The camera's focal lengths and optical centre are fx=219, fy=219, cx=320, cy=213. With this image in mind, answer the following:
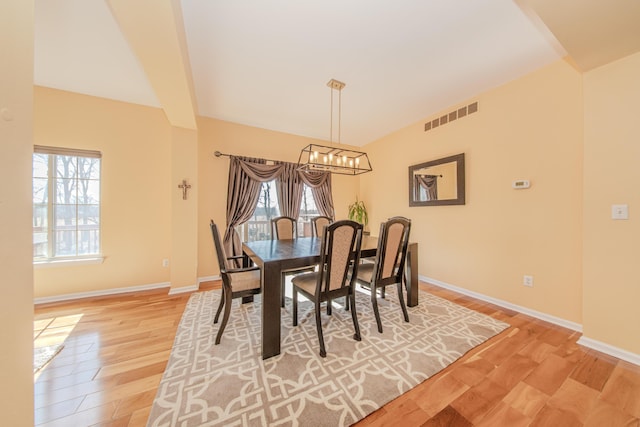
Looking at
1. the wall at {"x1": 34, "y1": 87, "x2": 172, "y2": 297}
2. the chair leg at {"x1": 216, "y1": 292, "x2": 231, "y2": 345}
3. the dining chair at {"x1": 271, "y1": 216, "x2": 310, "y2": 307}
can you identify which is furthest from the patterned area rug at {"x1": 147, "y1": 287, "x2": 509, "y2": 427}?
the wall at {"x1": 34, "y1": 87, "x2": 172, "y2": 297}

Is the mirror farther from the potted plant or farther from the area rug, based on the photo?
the area rug

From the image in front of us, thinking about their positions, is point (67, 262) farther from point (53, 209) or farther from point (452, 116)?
point (452, 116)

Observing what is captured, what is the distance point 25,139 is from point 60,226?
3367 mm

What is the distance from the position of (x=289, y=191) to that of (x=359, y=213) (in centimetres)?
162

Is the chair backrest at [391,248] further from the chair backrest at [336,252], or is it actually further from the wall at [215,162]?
the wall at [215,162]

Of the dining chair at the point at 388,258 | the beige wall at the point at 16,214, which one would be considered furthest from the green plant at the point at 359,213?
the beige wall at the point at 16,214

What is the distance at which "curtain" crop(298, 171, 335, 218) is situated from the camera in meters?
4.43

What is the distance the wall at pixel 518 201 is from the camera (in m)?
2.21

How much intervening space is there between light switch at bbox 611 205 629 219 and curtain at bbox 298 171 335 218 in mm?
3608

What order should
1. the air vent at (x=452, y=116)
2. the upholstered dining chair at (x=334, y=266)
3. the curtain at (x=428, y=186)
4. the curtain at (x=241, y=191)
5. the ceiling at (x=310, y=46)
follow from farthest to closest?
the curtain at (x=241, y=191) → the curtain at (x=428, y=186) → the air vent at (x=452, y=116) → the upholstered dining chair at (x=334, y=266) → the ceiling at (x=310, y=46)

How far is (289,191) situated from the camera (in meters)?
4.17

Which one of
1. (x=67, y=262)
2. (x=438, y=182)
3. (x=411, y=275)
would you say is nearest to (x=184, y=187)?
(x=67, y=262)

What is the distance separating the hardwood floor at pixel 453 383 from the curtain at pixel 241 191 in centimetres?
163

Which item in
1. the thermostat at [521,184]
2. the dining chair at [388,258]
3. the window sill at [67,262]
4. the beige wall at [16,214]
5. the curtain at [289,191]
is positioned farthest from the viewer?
the curtain at [289,191]
